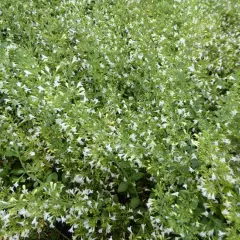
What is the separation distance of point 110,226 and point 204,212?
86 centimetres

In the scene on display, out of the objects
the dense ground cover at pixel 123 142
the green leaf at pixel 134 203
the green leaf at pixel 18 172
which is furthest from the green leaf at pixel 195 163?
the green leaf at pixel 18 172

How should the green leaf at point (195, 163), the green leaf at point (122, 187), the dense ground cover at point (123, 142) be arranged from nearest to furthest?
the dense ground cover at point (123, 142)
the green leaf at point (195, 163)
the green leaf at point (122, 187)

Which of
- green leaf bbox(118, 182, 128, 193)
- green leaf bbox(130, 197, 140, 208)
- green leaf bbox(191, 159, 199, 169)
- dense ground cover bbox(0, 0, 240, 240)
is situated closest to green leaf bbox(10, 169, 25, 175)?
dense ground cover bbox(0, 0, 240, 240)

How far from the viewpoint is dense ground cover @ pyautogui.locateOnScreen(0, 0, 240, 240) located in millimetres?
2469

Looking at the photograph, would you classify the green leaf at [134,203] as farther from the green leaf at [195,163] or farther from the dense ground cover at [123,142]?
the green leaf at [195,163]

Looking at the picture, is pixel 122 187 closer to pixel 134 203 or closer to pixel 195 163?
pixel 134 203

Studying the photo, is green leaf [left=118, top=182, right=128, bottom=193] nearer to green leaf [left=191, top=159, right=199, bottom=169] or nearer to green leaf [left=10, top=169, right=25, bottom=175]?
green leaf [left=191, top=159, right=199, bottom=169]

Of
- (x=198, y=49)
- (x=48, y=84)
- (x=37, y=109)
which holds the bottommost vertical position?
(x=37, y=109)

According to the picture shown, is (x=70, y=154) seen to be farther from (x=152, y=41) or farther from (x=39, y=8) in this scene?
(x=39, y=8)

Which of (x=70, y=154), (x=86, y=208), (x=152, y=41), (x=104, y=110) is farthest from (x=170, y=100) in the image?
(x=152, y=41)

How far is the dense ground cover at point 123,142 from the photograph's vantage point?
2469 mm

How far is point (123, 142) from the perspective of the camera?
2754 mm

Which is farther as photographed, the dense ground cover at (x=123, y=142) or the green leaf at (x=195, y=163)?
the green leaf at (x=195, y=163)

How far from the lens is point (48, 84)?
126 inches
